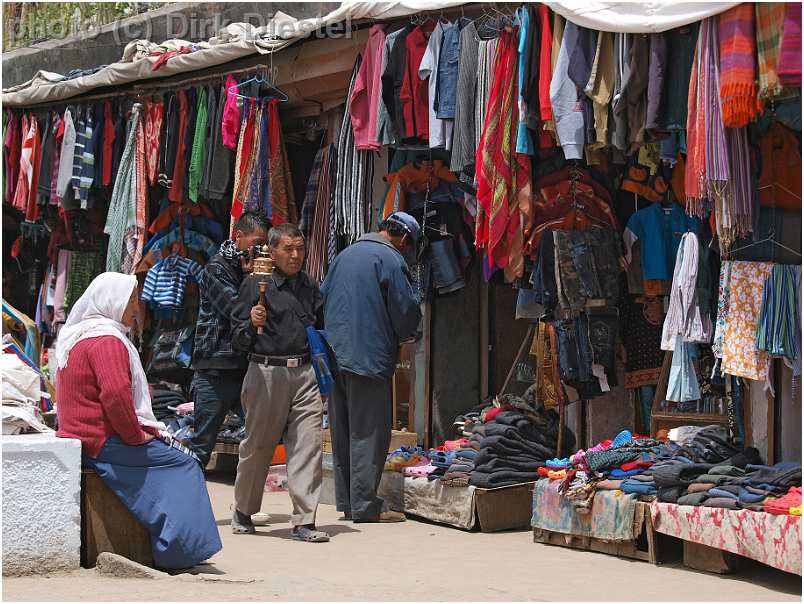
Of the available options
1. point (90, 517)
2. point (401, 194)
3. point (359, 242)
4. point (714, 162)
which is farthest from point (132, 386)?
point (401, 194)

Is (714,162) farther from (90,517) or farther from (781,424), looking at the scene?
(90,517)

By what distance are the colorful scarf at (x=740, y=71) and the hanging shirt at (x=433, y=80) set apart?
2.54m

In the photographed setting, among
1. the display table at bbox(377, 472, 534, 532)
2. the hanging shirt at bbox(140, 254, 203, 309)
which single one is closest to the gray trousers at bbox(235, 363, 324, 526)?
the display table at bbox(377, 472, 534, 532)

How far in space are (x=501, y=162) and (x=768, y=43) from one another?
Result: 2259 mm

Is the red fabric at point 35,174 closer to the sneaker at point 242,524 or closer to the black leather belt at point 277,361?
the black leather belt at point 277,361

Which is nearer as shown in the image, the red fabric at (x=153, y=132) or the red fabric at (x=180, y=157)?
the red fabric at (x=180, y=157)

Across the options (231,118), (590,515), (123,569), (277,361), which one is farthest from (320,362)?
(231,118)

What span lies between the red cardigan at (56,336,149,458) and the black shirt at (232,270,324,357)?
159cm

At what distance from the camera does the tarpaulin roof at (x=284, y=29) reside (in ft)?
21.4

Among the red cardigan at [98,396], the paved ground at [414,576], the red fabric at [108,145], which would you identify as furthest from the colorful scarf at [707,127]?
the red fabric at [108,145]

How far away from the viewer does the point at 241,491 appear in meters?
7.53

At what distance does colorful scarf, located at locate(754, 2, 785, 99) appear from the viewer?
5.87 meters

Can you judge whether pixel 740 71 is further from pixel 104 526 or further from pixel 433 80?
pixel 104 526

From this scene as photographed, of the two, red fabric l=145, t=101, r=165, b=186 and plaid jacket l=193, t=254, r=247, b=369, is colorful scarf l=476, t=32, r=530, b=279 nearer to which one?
plaid jacket l=193, t=254, r=247, b=369
